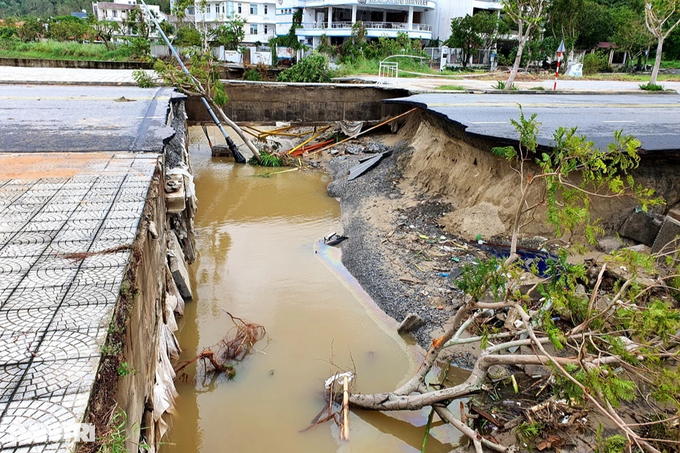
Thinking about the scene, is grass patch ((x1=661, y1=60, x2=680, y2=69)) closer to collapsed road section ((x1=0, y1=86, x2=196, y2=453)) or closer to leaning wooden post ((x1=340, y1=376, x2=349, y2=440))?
collapsed road section ((x1=0, y1=86, x2=196, y2=453))

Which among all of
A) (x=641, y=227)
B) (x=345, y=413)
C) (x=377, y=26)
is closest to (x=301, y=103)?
(x=641, y=227)

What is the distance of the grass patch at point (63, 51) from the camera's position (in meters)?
34.6

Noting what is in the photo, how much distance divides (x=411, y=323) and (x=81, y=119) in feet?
26.7

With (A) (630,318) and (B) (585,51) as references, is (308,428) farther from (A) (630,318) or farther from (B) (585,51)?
(B) (585,51)

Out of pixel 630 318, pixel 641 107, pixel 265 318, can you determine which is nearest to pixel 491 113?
pixel 641 107

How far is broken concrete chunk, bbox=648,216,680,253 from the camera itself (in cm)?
827

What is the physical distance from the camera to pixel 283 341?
26.5ft

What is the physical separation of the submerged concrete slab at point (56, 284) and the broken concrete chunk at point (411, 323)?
4507 millimetres

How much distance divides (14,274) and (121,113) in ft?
27.6

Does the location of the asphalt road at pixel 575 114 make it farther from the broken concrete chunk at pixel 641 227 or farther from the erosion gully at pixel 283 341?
the erosion gully at pixel 283 341

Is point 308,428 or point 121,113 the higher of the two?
point 121,113

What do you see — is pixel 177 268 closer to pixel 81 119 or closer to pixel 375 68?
pixel 81 119

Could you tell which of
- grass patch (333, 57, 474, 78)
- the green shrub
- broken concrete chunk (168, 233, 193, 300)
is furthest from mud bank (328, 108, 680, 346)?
the green shrub

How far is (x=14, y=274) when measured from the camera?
3891 millimetres
